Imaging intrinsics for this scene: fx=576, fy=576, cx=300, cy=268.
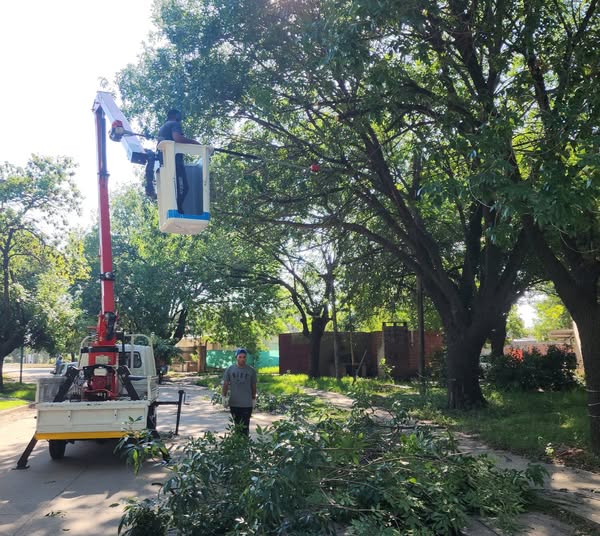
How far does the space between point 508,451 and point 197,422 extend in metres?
8.03

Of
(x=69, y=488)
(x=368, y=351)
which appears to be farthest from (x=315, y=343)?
(x=69, y=488)

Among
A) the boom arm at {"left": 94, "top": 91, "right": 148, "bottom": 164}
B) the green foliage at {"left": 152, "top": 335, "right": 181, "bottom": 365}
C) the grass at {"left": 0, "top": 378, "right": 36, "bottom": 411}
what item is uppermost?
the boom arm at {"left": 94, "top": 91, "right": 148, "bottom": 164}

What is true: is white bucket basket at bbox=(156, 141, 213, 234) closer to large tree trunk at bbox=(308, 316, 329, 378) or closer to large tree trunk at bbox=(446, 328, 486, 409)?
large tree trunk at bbox=(446, 328, 486, 409)

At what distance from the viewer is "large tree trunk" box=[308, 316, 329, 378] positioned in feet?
102

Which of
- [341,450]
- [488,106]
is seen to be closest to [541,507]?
[341,450]

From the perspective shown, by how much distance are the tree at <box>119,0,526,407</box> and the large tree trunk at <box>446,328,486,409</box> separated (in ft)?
0.12

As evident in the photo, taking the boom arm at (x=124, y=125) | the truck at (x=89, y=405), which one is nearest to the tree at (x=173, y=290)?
the boom arm at (x=124, y=125)

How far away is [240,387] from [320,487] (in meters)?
4.15

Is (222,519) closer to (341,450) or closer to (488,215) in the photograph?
(341,450)

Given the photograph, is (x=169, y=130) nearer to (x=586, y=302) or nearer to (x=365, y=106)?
(x=365, y=106)

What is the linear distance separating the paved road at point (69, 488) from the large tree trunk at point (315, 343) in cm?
1790

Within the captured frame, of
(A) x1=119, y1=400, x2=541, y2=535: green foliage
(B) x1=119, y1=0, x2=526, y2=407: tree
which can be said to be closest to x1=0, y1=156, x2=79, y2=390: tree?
(B) x1=119, y1=0, x2=526, y2=407: tree

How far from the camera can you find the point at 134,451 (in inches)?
216

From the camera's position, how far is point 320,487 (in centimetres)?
539
